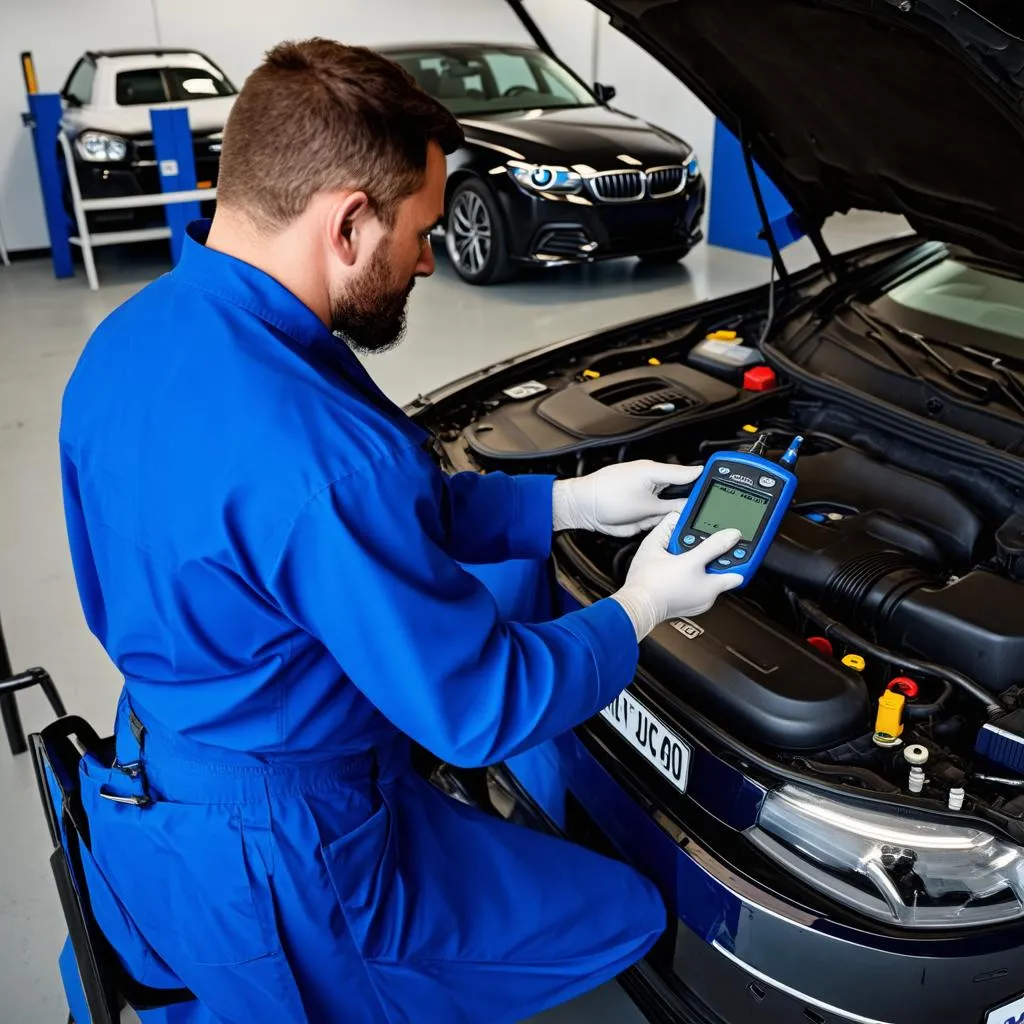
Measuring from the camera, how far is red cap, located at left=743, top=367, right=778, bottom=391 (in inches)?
85.4

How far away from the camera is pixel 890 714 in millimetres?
1316

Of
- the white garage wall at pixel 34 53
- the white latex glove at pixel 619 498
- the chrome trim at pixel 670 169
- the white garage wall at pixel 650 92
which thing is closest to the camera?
the white latex glove at pixel 619 498

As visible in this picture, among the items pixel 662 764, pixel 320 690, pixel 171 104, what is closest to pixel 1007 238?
pixel 662 764

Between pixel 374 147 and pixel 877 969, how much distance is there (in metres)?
1.08

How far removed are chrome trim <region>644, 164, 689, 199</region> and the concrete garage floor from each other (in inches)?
20.2

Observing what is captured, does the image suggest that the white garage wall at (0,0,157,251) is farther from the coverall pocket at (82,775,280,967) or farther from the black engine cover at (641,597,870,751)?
the black engine cover at (641,597,870,751)

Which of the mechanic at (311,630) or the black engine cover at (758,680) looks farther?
the black engine cover at (758,680)

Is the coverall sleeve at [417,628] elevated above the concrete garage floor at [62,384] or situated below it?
above

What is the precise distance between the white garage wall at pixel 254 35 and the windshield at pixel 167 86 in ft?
3.36

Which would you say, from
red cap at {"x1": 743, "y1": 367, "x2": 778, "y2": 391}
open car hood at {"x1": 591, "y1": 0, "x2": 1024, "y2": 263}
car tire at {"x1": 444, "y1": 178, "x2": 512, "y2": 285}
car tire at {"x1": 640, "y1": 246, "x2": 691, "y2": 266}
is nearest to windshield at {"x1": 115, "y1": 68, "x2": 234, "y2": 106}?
car tire at {"x1": 444, "y1": 178, "x2": 512, "y2": 285}

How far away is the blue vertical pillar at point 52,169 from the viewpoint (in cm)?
616

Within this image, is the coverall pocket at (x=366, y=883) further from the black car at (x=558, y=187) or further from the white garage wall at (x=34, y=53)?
the white garage wall at (x=34, y=53)

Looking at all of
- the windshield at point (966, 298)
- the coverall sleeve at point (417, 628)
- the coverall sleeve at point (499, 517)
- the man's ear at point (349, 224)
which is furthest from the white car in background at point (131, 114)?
the coverall sleeve at point (417, 628)

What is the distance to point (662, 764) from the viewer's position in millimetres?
1387
